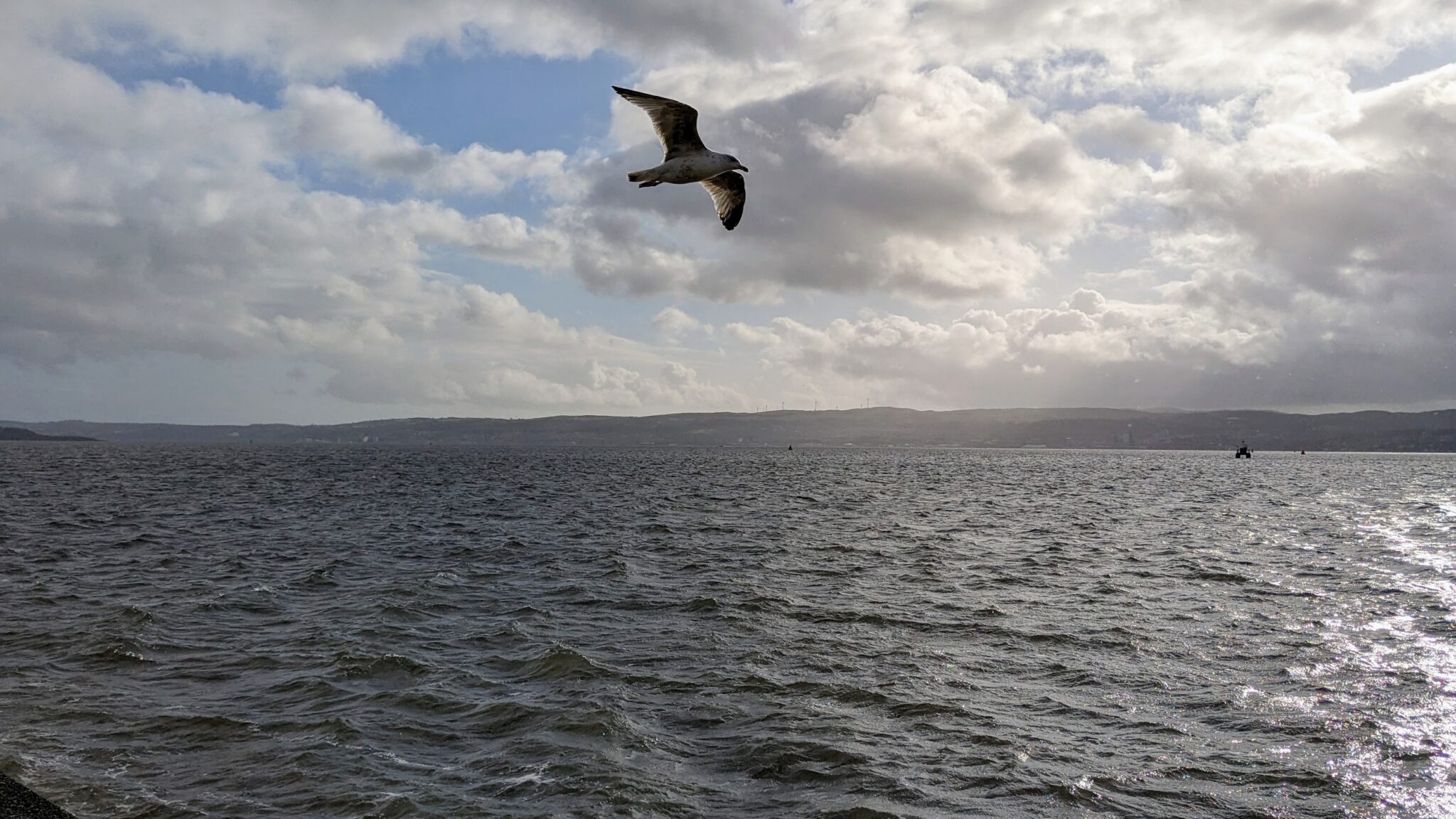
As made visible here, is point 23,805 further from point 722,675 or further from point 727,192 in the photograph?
point 727,192

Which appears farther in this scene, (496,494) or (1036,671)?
(496,494)

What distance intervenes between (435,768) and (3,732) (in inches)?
231

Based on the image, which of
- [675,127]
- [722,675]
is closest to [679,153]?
[675,127]

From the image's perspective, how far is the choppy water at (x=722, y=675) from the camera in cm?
1029

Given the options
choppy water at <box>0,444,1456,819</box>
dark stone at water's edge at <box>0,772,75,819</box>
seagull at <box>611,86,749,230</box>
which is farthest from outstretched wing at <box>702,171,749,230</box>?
dark stone at water's edge at <box>0,772,75,819</box>

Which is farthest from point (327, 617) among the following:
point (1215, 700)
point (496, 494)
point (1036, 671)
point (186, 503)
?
point (496, 494)

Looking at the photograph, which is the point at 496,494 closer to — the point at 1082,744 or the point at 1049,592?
the point at 1049,592

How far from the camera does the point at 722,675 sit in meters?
14.8

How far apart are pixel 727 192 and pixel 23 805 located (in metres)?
10.9

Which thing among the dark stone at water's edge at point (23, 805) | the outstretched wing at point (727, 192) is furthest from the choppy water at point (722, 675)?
the outstretched wing at point (727, 192)

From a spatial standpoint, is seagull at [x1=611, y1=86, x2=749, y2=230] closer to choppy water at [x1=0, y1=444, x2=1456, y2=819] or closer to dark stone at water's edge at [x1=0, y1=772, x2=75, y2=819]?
choppy water at [x1=0, y1=444, x2=1456, y2=819]

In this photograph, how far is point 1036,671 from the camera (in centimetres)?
1501

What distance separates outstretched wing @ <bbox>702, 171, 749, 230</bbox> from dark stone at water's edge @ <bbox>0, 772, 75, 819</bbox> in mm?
10451

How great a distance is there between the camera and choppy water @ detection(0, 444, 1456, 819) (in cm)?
1029
